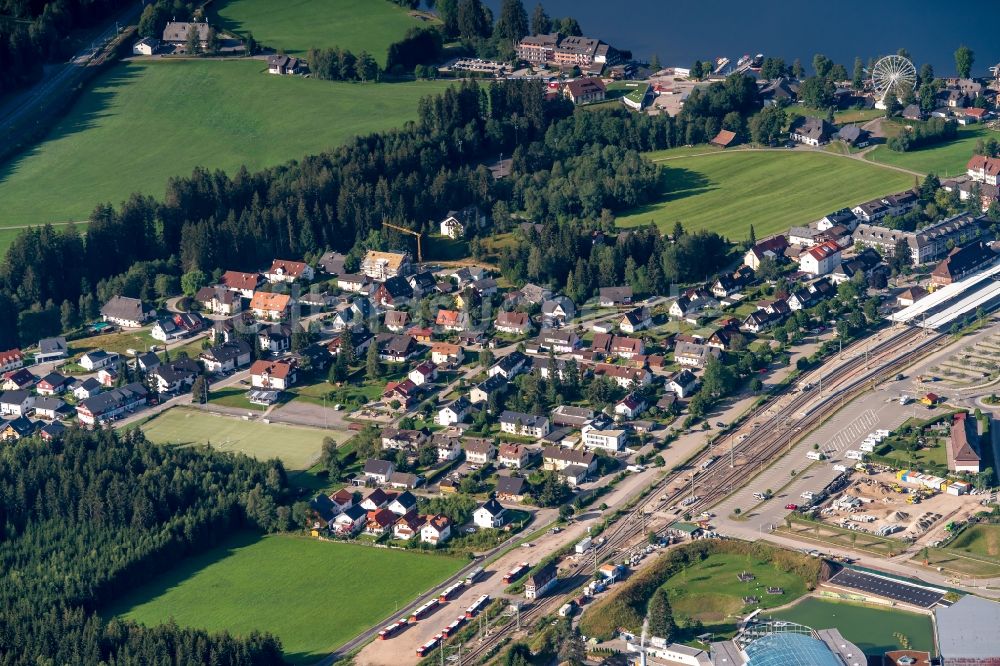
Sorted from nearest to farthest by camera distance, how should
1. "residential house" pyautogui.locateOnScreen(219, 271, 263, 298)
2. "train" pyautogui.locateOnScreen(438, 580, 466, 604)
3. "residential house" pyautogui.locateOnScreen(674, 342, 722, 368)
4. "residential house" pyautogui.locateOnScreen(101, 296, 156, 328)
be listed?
1. "train" pyautogui.locateOnScreen(438, 580, 466, 604)
2. "residential house" pyautogui.locateOnScreen(674, 342, 722, 368)
3. "residential house" pyautogui.locateOnScreen(101, 296, 156, 328)
4. "residential house" pyautogui.locateOnScreen(219, 271, 263, 298)

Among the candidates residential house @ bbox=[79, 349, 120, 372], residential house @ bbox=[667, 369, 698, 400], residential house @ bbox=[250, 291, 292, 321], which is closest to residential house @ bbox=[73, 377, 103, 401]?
residential house @ bbox=[79, 349, 120, 372]

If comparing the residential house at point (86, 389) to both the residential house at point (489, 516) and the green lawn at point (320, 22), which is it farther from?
the green lawn at point (320, 22)

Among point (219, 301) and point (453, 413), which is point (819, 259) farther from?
point (219, 301)

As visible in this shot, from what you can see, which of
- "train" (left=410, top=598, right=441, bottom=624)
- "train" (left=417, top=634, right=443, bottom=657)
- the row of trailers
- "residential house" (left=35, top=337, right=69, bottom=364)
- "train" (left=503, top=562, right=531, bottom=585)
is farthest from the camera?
"residential house" (left=35, top=337, right=69, bottom=364)

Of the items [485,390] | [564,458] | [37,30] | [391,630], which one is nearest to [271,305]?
[485,390]

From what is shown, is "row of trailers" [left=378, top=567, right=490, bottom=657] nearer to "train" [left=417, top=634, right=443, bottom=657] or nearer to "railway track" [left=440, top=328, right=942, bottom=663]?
"train" [left=417, top=634, right=443, bottom=657]

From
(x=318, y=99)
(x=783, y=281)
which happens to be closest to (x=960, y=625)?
(x=783, y=281)

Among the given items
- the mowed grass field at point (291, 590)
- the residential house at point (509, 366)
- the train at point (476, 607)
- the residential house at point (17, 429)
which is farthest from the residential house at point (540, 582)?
the residential house at point (17, 429)
